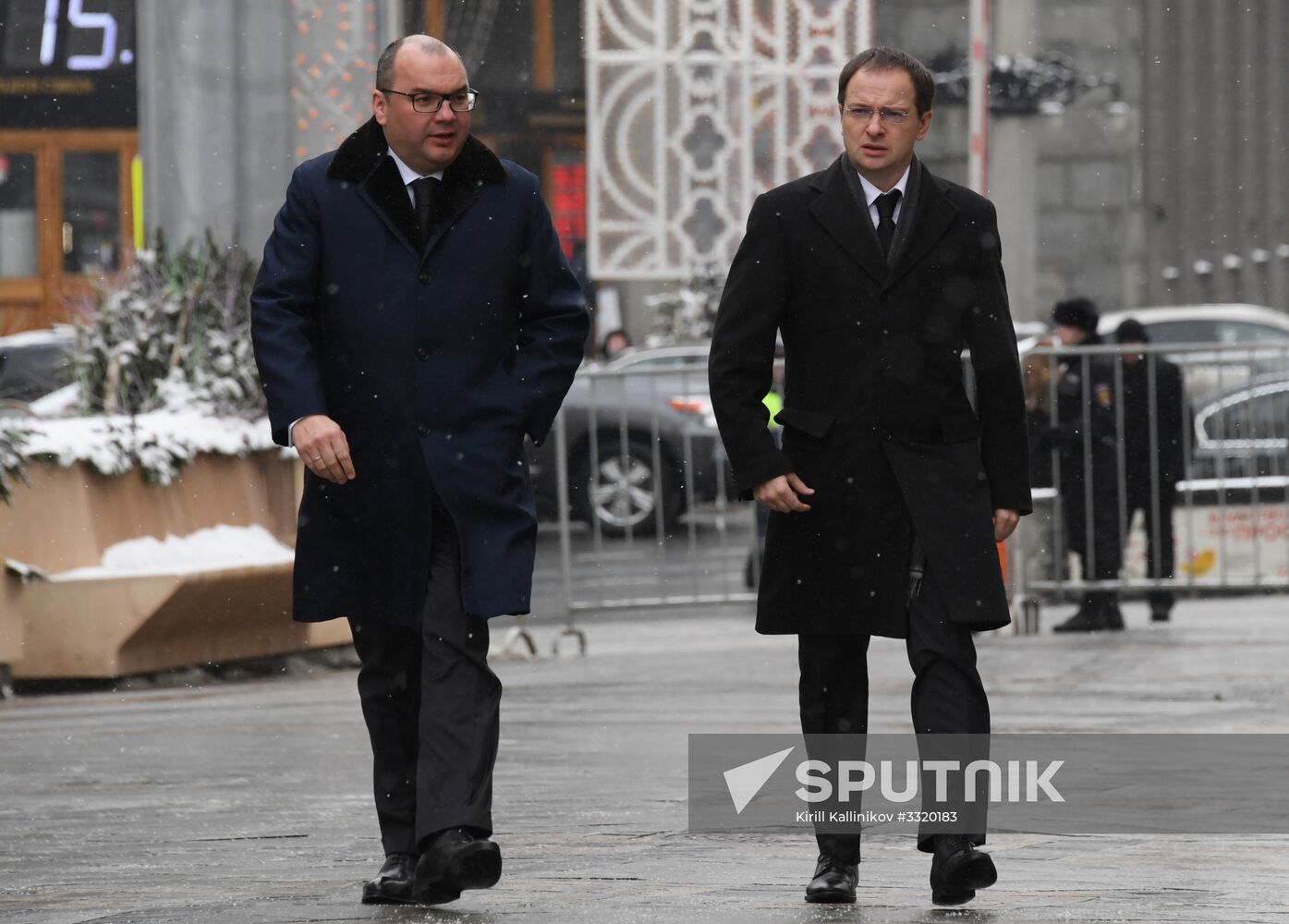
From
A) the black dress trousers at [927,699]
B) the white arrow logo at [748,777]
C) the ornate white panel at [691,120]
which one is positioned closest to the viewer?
the black dress trousers at [927,699]

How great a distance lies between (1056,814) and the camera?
20.9 feet

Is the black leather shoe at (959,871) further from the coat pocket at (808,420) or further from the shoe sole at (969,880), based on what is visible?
the coat pocket at (808,420)

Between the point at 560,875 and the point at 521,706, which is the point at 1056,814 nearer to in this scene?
the point at 560,875

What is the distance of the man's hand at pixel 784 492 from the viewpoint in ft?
16.9

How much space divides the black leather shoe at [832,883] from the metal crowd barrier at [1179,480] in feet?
24.3

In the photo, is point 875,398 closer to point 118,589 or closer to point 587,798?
point 587,798

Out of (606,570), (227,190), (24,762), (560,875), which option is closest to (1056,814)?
(560,875)

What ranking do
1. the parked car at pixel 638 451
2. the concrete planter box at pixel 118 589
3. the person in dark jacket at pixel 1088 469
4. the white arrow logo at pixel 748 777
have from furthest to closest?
the person in dark jacket at pixel 1088 469
the parked car at pixel 638 451
the concrete planter box at pixel 118 589
the white arrow logo at pixel 748 777

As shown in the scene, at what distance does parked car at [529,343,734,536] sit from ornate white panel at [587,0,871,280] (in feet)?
7.05

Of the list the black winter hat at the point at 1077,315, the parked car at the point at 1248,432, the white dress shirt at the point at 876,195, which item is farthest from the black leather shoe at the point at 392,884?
the black winter hat at the point at 1077,315

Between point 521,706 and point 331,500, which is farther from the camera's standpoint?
point 521,706

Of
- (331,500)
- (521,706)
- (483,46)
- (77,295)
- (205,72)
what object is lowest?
(521,706)

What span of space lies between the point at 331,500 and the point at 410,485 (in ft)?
0.60

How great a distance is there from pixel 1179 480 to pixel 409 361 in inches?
325
